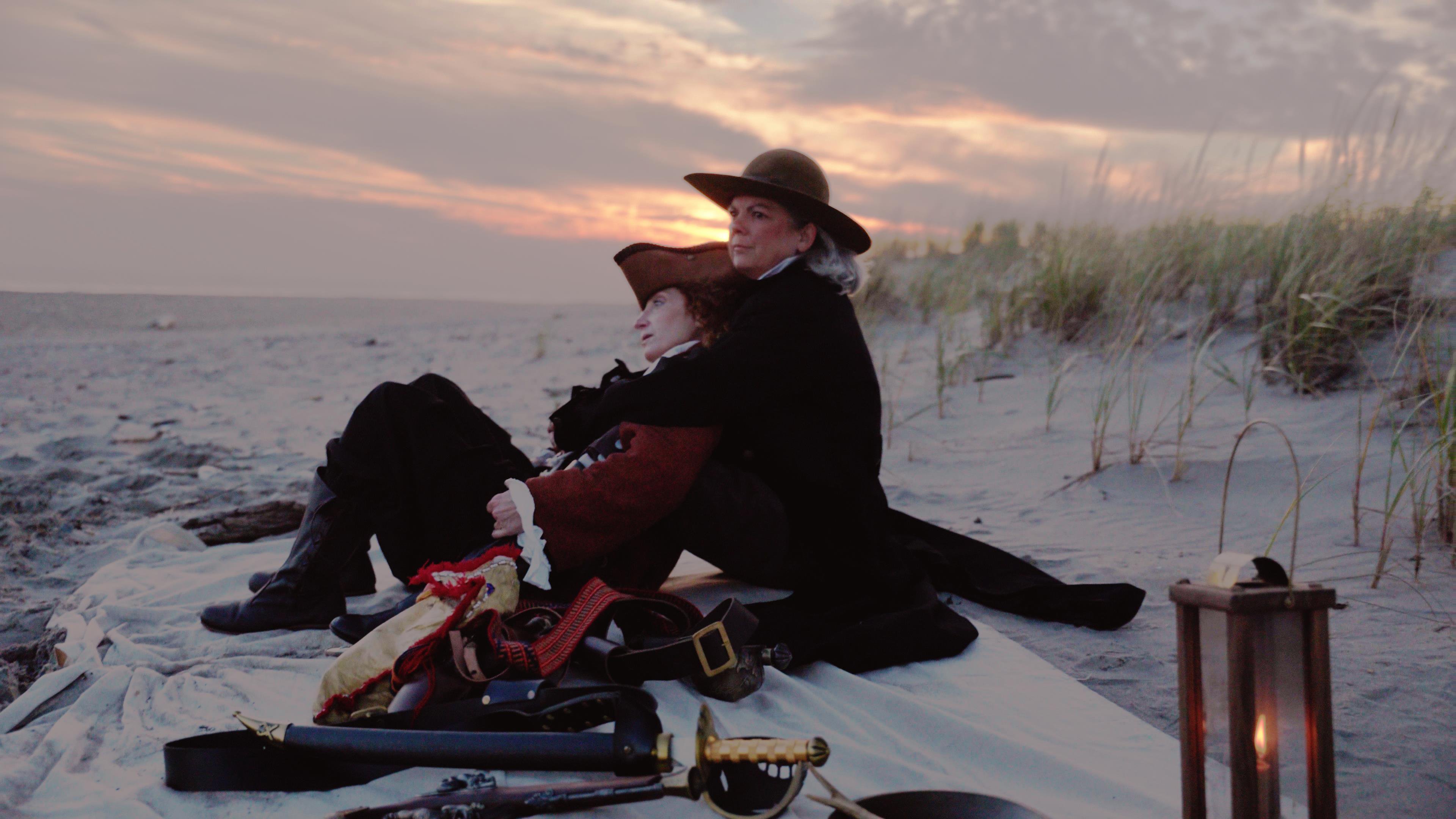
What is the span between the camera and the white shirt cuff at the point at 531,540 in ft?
7.95

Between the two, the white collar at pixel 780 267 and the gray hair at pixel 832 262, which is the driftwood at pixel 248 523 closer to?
the white collar at pixel 780 267

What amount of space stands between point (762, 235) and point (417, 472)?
124cm

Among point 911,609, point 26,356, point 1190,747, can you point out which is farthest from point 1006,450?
point 26,356

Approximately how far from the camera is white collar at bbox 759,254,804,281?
108 inches

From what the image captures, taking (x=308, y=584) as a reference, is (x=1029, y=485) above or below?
below

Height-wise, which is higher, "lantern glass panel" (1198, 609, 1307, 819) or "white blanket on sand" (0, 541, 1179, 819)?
"lantern glass panel" (1198, 609, 1307, 819)

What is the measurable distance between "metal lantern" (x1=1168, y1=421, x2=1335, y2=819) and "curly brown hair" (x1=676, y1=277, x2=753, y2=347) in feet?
5.59

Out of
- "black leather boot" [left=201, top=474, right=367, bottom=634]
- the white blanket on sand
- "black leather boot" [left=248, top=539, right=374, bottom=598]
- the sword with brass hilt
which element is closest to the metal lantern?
the white blanket on sand

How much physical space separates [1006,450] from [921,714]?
3.48 meters

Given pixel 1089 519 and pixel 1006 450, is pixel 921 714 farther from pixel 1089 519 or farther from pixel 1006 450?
pixel 1006 450

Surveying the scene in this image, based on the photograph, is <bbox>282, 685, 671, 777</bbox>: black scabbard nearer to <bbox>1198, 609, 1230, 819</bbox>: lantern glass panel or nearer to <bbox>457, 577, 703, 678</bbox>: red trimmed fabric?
<bbox>457, 577, 703, 678</bbox>: red trimmed fabric

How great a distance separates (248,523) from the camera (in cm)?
432

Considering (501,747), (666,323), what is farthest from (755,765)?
(666,323)

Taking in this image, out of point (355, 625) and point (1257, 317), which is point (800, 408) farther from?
point (1257, 317)
